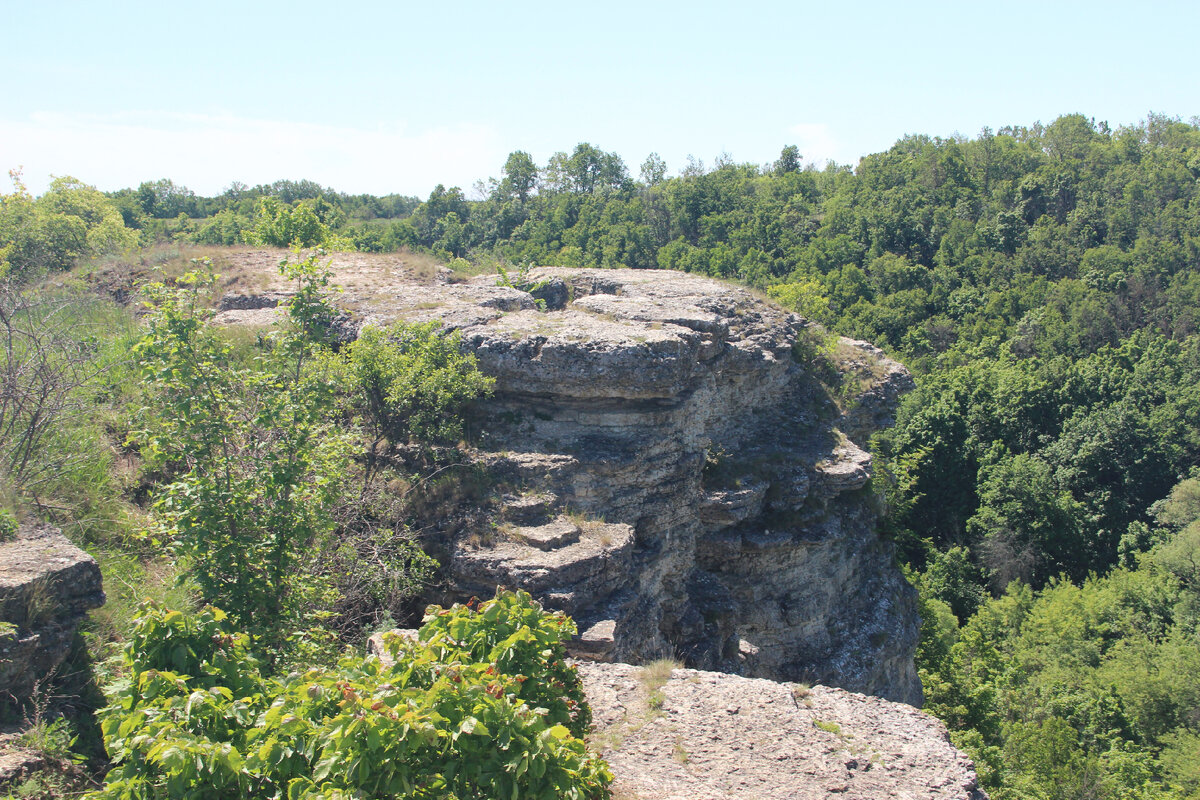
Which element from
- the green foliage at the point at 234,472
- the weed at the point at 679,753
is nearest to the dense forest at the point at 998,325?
the green foliage at the point at 234,472

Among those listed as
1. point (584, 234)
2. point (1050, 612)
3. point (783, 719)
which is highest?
point (584, 234)

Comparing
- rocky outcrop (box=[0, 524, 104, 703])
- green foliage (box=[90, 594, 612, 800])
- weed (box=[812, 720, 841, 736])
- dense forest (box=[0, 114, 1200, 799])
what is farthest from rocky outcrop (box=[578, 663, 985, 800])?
dense forest (box=[0, 114, 1200, 799])

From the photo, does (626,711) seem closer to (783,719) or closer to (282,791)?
(783,719)

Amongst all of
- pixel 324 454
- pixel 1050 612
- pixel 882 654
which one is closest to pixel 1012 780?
pixel 882 654

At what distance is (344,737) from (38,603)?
4.38 meters

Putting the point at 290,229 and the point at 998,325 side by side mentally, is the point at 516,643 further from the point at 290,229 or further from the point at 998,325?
the point at 998,325

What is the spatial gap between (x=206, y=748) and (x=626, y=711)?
16.3ft

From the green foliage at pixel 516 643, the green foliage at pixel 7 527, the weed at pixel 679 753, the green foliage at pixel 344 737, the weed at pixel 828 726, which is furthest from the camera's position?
the weed at pixel 828 726

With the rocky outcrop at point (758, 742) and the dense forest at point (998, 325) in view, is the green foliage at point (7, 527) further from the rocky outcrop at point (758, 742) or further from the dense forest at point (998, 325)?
the dense forest at point (998, 325)

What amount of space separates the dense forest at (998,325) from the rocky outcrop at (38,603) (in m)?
9.56

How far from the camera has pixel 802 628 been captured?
1772 cm

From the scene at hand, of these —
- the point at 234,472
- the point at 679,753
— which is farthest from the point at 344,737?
the point at 234,472

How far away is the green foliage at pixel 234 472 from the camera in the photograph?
28.4 ft

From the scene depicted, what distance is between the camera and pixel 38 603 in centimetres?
733
